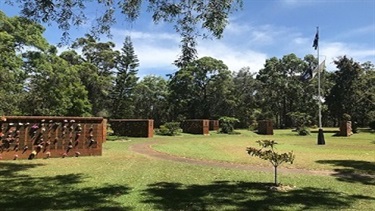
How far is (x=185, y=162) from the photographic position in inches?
495

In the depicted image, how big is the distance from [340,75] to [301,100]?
895 centimetres

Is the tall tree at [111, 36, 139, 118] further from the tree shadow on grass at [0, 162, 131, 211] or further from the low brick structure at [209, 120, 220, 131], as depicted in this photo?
the tree shadow on grass at [0, 162, 131, 211]

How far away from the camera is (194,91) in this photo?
182 ft

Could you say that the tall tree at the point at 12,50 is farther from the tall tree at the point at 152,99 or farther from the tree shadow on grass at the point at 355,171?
the tall tree at the point at 152,99

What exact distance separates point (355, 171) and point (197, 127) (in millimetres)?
22657

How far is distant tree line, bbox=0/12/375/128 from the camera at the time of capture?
3111cm

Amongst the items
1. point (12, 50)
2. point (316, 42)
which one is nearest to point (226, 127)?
point (316, 42)

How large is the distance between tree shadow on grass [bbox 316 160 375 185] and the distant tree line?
22.8 m

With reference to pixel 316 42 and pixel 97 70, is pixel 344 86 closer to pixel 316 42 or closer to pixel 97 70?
pixel 316 42

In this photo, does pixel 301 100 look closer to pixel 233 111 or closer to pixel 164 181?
pixel 233 111

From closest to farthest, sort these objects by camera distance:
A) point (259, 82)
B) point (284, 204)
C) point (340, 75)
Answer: point (284, 204) < point (340, 75) < point (259, 82)

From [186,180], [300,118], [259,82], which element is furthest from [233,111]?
[186,180]

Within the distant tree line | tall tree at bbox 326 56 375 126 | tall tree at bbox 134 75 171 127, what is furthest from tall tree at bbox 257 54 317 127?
tall tree at bbox 134 75 171 127

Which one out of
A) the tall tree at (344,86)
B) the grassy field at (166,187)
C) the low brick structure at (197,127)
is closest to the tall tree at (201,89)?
the tall tree at (344,86)
